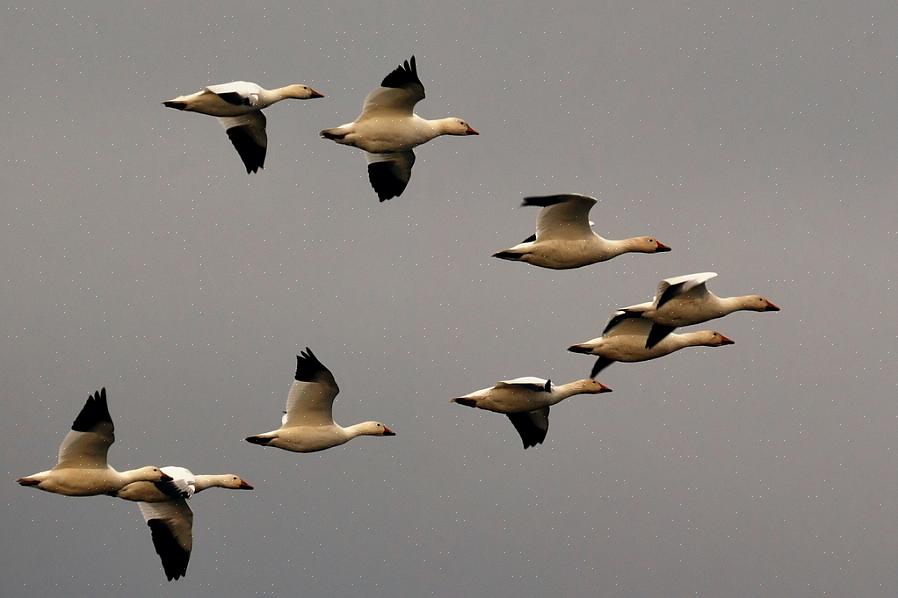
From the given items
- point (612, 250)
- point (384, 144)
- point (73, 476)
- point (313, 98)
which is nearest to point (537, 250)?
point (612, 250)

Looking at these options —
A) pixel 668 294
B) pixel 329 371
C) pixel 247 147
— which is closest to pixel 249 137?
pixel 247 147

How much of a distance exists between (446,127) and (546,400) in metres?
4.33

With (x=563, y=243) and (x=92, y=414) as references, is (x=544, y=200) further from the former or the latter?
(x=92, y=414)

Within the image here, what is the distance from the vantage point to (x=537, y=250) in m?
28.5

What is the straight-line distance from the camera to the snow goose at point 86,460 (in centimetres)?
2766

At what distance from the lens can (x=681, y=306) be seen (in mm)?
27938

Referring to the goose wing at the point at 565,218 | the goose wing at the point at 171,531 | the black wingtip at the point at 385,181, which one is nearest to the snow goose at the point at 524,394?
the goose wing at the point at 565,218

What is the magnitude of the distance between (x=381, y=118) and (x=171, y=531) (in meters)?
7.08

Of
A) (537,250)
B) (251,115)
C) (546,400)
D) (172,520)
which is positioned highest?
(251,115)

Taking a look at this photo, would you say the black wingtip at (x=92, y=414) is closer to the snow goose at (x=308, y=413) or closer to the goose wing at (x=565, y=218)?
the snow goose at (x=308, y=413)

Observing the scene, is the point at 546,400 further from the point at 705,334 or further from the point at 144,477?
the point at 144,477

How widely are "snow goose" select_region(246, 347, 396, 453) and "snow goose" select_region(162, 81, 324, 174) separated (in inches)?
144

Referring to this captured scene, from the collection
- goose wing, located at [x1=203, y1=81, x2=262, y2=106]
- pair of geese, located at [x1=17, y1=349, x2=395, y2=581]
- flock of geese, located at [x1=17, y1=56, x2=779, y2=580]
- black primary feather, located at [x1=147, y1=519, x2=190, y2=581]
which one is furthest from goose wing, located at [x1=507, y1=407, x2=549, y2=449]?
goose wing, located at [x1=203, y1=81, x2=262, y2=106]

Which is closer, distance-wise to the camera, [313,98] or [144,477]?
[144,477]
